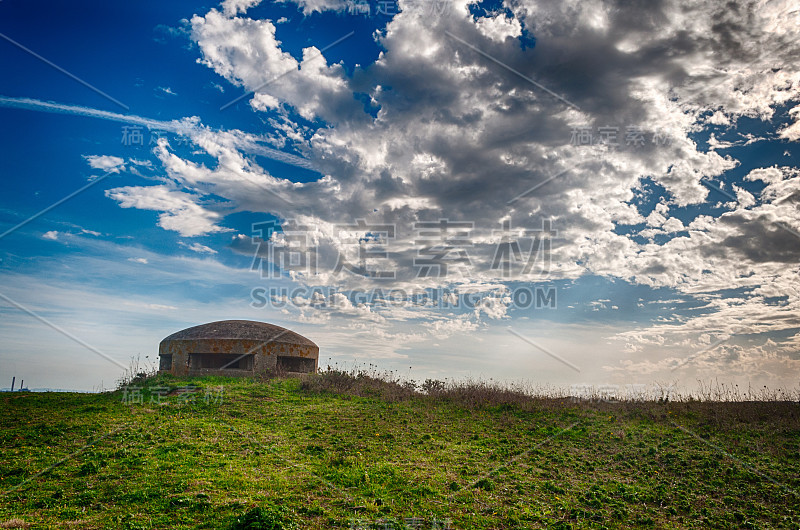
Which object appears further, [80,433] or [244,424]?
[244,424]

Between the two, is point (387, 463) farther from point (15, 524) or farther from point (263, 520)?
point (15, 524)

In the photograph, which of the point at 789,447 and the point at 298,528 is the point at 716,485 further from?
the point at 298,528

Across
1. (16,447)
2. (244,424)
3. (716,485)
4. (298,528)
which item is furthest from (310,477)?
(716,485)

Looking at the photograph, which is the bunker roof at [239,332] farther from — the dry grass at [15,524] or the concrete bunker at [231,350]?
the dry grass at [15,524]

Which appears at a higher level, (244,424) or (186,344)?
(186,344)

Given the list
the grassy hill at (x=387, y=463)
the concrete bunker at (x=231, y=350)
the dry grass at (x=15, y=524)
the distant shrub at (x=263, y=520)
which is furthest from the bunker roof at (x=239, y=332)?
the distant shrub at (x=263, y=520)

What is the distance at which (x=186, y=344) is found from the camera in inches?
961

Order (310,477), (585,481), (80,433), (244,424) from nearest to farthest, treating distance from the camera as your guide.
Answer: (310,477) → (585,481) → (80,433) → (244,424)

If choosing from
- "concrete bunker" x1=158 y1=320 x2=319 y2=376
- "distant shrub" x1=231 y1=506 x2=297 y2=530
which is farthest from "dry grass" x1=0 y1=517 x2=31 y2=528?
"concrete bunker" x1=158 y1=320 x2=319 y2=376

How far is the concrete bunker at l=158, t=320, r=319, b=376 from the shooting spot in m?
24.0

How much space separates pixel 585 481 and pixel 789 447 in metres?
6.95

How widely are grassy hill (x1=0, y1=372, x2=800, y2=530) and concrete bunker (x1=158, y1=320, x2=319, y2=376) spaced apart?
5246 millimetres

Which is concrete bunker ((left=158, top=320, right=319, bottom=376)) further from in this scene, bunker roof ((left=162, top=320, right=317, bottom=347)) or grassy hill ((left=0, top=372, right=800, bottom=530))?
grassy hill ((left=0, top=372, right=800, bottom=530))

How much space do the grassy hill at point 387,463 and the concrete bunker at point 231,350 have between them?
5246 mm
